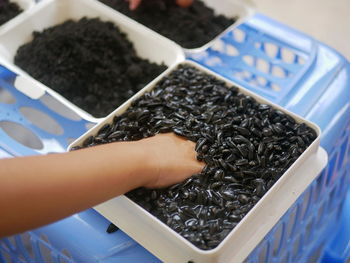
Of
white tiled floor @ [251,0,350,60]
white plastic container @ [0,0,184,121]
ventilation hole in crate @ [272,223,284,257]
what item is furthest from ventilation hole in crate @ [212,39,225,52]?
white tiled floor @ [251,0,350,60]

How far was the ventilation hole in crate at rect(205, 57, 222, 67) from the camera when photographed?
1021mm

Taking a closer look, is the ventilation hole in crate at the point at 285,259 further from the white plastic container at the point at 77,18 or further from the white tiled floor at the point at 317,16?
the white tiled floor at the point at 317,16

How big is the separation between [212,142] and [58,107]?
27 cm

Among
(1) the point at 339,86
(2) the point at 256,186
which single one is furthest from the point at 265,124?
(1) the point at 339,86

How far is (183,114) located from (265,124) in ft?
0.40

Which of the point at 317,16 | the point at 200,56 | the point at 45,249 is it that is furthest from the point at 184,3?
the point at 317,16

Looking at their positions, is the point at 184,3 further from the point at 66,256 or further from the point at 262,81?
the point at 66,256

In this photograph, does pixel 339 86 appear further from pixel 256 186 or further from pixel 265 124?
pixel 256 186

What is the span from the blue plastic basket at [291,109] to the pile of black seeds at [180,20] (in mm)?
39

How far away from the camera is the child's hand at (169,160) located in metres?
0.70

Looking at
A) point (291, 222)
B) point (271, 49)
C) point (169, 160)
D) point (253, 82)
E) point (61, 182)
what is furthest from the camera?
point (271, 49)

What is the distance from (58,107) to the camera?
2.87 ft

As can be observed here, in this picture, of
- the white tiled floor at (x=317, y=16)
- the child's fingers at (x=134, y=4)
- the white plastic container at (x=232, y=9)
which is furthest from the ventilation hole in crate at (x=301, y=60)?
the white tiled floor at (x=317, y=16)

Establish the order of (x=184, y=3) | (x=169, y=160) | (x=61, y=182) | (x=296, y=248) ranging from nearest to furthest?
(x=61, y=182), (x=169, y=160), (x=296, y=248), (x=184, y=3)
